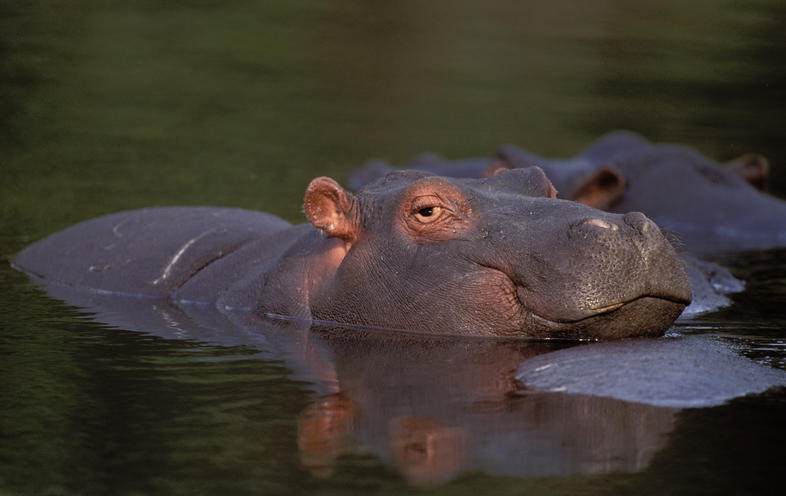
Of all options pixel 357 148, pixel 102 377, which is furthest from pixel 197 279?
pixel 357 148

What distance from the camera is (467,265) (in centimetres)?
677

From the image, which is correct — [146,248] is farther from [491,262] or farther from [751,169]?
[751,169]

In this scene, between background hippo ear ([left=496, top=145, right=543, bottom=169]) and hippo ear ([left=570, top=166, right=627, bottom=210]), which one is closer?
hippo ear ([left=570, top=166, right=627, bottom=210])

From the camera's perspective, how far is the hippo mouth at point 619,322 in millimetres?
6551

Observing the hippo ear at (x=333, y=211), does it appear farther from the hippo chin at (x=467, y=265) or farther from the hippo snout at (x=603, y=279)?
the hippo snout at (x=603, y=279)

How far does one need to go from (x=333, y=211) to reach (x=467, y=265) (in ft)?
2.72

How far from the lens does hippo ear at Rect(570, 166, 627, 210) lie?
1190cm

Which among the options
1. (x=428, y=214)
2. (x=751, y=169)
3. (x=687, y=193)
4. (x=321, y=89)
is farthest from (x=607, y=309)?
(x=321, y=89)

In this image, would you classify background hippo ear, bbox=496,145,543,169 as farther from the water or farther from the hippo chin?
the hippo chin

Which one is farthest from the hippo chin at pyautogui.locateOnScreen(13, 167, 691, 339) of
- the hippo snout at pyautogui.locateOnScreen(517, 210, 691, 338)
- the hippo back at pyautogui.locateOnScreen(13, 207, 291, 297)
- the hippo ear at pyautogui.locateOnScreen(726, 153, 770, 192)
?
the hippo ear at pyautogui.locateOnScreen(726, 153, 770, 192)

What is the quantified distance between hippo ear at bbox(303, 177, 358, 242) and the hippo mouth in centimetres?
109

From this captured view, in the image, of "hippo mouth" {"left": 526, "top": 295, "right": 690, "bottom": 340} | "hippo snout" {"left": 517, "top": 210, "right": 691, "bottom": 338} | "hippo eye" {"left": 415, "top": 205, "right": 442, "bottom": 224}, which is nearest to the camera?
"hippo snout" {"left": 517, "top": 210, "right": 691, "bottom": 338}

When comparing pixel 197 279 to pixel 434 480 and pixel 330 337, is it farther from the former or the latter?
pixel 434 480

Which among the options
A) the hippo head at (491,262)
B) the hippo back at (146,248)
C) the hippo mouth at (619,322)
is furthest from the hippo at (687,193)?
the hippo mouth at (619,322)
